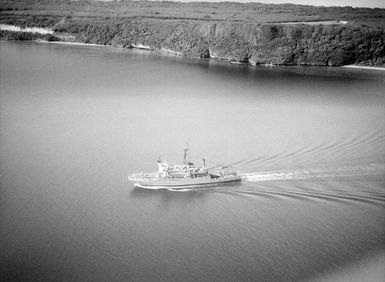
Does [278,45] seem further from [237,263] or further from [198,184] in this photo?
[237,263]

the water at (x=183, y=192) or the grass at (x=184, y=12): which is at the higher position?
the grass at (x=184, y=12)

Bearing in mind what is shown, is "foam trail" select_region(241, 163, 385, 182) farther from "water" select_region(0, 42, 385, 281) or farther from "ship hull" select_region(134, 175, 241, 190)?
"ship hull" select_region(134, 175, 241, 190)

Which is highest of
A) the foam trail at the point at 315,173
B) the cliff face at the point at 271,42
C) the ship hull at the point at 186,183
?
the cliff face at the point at 271,42

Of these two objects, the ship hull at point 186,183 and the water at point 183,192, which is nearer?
the water at point 183,192

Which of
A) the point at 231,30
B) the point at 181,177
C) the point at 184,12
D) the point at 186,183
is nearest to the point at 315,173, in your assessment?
the point at 186,183

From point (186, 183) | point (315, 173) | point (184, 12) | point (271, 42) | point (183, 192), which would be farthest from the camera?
point (184, 12)

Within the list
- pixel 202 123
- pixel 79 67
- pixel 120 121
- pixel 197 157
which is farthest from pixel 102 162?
pixel 79 67

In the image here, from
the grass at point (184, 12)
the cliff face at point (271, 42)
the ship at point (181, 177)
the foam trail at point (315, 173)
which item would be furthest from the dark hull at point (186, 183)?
the grass at point (184, 12)

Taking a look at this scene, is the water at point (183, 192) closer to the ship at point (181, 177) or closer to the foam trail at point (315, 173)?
the foam trail at point (315, 173)

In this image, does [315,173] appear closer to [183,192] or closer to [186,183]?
[186,183]
